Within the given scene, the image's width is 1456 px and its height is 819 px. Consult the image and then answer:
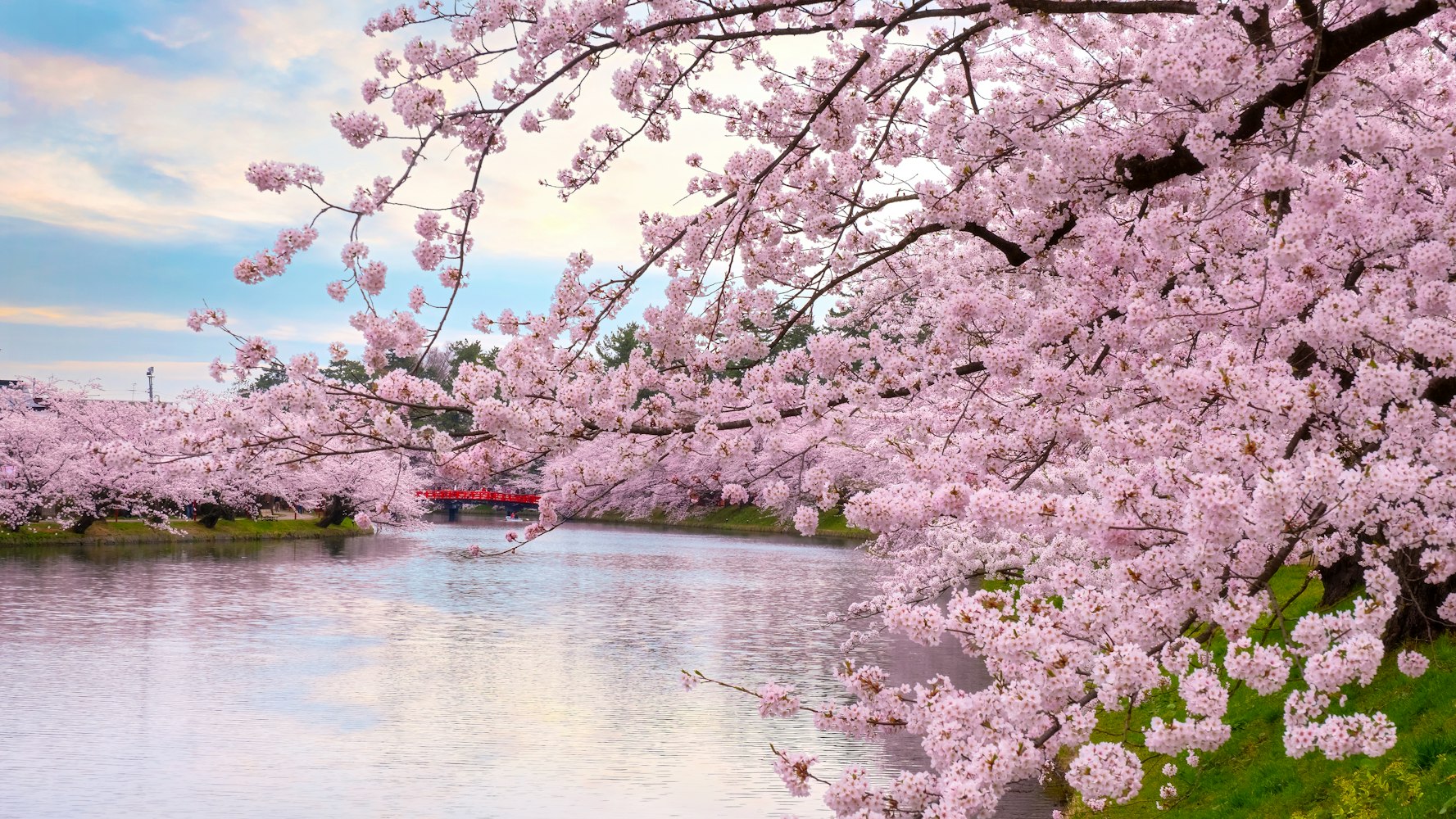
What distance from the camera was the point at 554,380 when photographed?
23.1ft

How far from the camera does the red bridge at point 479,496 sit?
7531cm

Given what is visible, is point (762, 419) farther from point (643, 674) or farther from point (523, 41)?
point (643, 674)

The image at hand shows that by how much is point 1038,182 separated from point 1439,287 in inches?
89.9

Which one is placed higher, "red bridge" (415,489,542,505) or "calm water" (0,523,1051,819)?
"red bridge" (415,489,542,505)

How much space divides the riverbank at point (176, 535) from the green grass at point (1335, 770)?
39976mm

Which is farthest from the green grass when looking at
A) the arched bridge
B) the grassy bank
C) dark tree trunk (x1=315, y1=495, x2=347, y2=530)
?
the arched bridge

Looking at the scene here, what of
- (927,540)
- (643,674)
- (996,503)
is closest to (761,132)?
(996,503)

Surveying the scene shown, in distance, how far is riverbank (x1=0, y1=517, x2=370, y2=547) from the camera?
135ft

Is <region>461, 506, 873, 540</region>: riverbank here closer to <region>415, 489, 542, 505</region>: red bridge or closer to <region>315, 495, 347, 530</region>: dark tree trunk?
<region>415, 489, 542, 505</region>: red bridge

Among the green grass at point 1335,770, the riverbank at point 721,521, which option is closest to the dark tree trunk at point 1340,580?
the green grass at point 1335,770

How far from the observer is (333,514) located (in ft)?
194

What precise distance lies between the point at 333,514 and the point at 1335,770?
56.0 metres

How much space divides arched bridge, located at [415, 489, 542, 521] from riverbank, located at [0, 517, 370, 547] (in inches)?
581

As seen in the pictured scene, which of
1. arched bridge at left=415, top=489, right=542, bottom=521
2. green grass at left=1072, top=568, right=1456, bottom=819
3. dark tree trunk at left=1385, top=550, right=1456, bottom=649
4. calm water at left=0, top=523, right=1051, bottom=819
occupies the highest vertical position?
arched bridge at left=415, top=489, right=542, bottom=521
